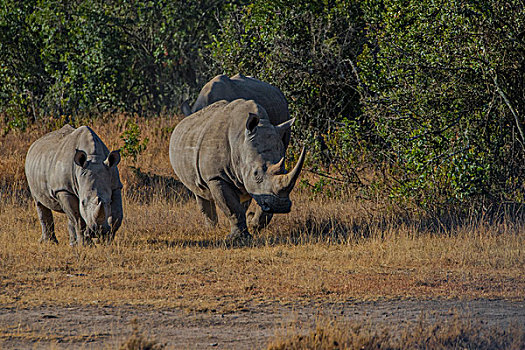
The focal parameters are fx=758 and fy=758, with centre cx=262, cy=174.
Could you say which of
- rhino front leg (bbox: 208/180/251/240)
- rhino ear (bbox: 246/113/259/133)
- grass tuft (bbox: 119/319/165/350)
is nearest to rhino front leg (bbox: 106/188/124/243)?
rhino front leg (bbox: 208/180/251/240)

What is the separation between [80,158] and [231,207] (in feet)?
6.81

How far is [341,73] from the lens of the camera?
45.8 ft

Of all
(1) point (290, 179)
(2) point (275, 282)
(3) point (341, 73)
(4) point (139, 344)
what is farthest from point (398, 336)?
(3) point (341, 73)

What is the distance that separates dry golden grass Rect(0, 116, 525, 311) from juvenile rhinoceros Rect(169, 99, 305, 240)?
1.70ft

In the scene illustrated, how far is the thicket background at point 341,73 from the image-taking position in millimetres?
10273

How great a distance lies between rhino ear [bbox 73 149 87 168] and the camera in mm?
8766

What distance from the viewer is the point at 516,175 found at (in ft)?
35.4

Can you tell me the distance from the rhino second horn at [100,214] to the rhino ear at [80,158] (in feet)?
1.87

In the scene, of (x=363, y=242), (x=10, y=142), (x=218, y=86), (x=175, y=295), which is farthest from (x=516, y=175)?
(x=10, y=142)

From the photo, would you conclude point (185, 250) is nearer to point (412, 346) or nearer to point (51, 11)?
point (412, 346)

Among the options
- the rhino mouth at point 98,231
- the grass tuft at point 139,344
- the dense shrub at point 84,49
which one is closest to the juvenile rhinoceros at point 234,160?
the rhino mouth at point 98,231

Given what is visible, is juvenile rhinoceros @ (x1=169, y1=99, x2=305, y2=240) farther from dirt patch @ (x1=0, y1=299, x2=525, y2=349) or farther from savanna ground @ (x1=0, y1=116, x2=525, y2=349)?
dirt patch @ (x1=0, y1=299, x2=525, y2=349)

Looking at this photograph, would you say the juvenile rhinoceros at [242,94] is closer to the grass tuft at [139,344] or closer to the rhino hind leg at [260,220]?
the rhino hind leg at [260,220]

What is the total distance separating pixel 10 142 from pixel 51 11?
3.20 m
